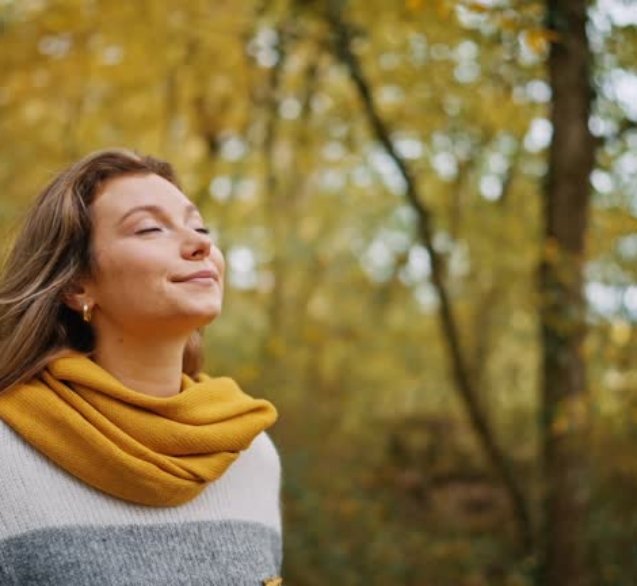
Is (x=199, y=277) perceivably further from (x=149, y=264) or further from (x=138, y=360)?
(x=138, y=360)

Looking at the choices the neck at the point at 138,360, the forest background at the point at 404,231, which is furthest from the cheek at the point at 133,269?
the forest background at the point at 404,231

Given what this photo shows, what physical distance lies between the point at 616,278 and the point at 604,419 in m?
0.91

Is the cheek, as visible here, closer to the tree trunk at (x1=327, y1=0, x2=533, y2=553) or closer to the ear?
the ear

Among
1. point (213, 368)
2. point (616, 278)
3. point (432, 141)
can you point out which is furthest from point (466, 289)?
point (616, 278)

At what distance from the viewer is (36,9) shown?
495 centimetres

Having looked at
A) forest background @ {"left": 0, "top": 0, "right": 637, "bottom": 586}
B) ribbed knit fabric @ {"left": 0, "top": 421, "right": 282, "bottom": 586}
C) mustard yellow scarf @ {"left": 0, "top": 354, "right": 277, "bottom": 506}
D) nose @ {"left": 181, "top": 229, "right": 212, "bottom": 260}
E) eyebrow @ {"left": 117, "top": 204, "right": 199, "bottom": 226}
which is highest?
eyebrow @ {"left": 117, "top": 204, "right": 199, "bottom": 226}

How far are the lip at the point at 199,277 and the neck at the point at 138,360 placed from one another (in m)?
0.13

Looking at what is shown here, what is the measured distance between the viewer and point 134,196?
1841mm

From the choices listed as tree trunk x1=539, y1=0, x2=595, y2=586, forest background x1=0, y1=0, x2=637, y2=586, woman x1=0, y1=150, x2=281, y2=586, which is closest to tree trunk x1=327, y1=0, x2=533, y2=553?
forest background x1=0, y1=0, x2=637, y2=586

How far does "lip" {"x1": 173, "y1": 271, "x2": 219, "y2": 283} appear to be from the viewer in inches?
69.9

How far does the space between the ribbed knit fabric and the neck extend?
0.21m

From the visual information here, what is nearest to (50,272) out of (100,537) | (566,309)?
(100,537)

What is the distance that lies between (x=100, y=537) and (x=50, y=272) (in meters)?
0.47

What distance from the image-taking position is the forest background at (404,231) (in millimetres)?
3975
